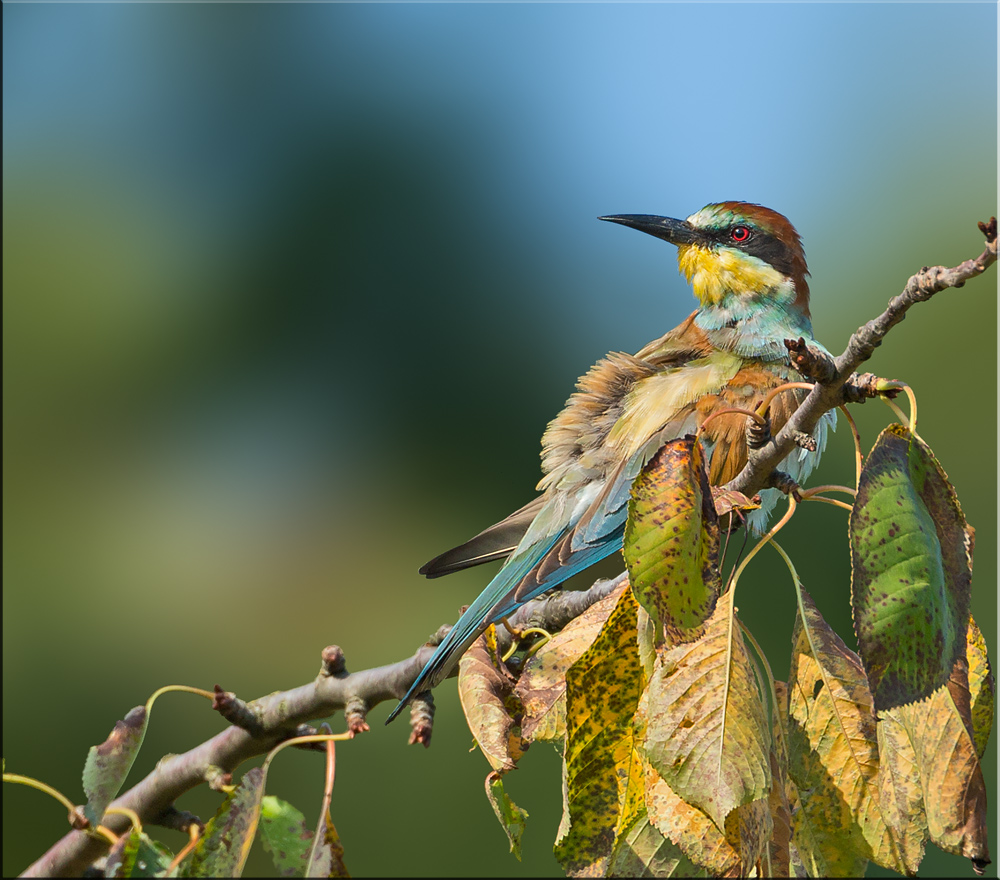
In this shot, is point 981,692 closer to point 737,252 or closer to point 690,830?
point 690,830

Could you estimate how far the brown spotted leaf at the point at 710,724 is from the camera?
1001mm

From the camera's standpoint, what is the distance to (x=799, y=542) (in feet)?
17.3

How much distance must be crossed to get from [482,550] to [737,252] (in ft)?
4.59

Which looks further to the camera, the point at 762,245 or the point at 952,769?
the point at 762,245

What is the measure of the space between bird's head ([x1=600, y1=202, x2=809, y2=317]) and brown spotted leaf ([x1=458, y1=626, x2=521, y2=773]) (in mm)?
1775

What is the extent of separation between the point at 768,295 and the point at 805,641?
1.85m

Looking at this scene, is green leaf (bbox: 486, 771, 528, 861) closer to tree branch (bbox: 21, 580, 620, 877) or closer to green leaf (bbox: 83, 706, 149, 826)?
tree branch (bbox: 21, 580, 620, 877)

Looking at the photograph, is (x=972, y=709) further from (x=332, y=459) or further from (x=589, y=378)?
(x=332, y=459)

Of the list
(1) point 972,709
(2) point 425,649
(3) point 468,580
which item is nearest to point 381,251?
(3) point 468,580

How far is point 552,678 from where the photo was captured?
1347 mm

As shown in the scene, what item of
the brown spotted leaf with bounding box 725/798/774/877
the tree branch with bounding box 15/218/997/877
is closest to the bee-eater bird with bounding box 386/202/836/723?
the tree branch with bounding box 15/218/997/877

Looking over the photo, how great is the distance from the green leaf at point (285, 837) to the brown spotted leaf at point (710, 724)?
55 centimetres

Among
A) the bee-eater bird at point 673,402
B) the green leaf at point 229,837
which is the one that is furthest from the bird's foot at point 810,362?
the green leaf at point 229,837

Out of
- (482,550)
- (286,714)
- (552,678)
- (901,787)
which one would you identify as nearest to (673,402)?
(482,550)
